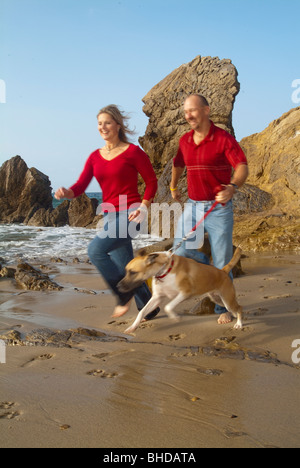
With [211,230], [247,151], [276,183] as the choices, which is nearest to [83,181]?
[211,230]

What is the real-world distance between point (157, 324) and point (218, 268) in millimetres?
1000

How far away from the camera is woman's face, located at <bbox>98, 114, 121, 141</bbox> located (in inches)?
176

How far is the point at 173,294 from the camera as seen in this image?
14.2 ft

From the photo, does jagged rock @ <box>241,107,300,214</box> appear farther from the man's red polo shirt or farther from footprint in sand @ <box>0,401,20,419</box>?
footprint in sand @ <box>0,401,20,419</box>

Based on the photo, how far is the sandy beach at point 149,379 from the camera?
2.53 meters

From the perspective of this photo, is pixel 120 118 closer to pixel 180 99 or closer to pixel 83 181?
pixel 83 181

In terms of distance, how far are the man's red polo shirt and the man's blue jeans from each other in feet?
0.45

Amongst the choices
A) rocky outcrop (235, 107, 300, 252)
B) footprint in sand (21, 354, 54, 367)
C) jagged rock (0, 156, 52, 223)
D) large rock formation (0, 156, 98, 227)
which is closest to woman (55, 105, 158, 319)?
footprint in sand (21, 354, 54, 367)

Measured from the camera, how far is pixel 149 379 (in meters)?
3.43

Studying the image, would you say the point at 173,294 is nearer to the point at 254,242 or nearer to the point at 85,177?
the point at 85,177

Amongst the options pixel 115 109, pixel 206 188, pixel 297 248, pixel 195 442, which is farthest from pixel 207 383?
pixel 297 248

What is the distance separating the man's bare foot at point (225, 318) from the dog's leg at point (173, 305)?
0.98 meters
